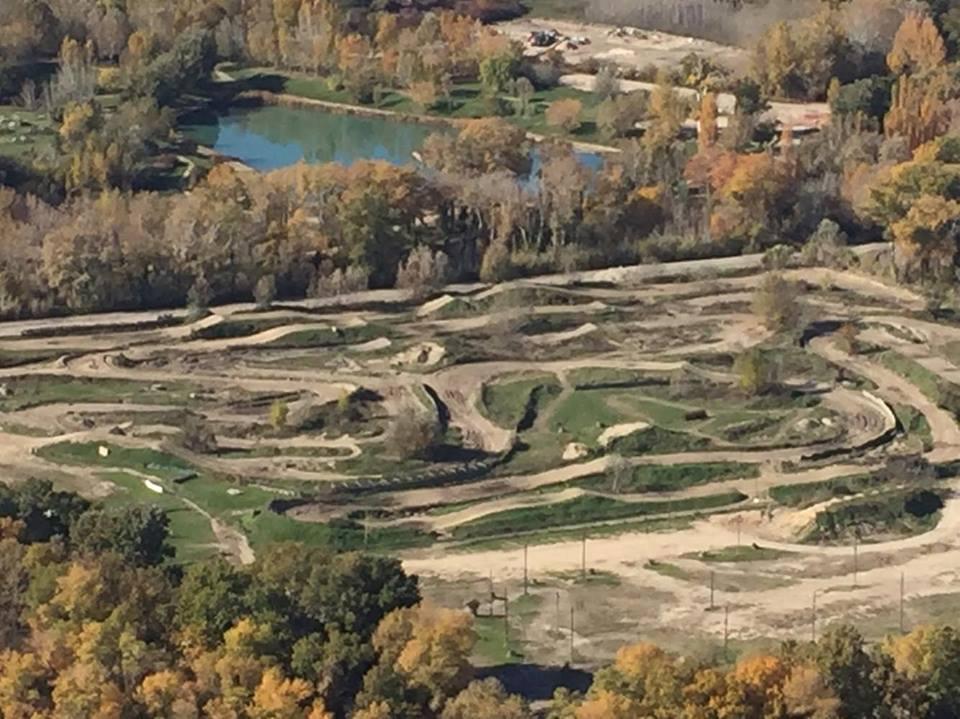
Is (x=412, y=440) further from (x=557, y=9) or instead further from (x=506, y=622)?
(x=557, y=9)

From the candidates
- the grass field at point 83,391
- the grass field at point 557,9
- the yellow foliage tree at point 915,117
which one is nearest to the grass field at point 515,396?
the grass field at point 83,391

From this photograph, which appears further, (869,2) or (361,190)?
(869,2)

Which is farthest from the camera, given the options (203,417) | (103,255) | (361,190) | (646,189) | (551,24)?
(551,24)

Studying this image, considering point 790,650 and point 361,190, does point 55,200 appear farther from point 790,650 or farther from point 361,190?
point 790,650

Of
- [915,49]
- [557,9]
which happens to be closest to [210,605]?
[915,49]

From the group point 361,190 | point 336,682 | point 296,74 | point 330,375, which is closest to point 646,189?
point 361,190

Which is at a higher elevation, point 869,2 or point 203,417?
point 869,2

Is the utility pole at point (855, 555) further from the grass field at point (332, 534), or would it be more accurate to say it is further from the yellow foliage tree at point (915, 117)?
the yellow foliage tree at point (915, 117)

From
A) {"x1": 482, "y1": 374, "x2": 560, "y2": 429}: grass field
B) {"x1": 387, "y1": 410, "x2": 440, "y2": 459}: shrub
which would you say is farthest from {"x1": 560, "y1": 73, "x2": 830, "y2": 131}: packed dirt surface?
{"x1": 387, "y1": 410, "x2": 440, "y2": 459}: shrub
